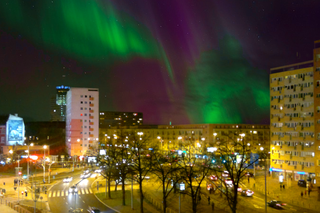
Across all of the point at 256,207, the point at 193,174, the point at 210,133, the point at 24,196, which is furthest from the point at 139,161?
the point at 210,133

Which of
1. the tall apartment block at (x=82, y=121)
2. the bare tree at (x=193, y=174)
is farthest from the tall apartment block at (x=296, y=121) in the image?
the tall apartment block at (x=82, y=121)

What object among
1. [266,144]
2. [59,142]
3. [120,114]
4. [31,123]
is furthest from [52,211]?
[120,114]

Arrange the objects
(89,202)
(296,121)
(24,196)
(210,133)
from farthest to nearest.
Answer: (210,133) < (296,121) < (24,196) < (89,202)

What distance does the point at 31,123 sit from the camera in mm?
135250

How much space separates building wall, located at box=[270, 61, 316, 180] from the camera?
5234cm

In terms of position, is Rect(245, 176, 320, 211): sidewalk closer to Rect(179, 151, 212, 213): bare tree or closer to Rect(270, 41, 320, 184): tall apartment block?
Rect(270, 41, 320, 184): tall apartment block

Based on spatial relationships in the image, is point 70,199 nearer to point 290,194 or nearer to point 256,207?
point 256,207

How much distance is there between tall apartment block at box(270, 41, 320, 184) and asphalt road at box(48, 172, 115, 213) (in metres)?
32.2

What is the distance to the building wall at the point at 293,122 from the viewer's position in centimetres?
5234

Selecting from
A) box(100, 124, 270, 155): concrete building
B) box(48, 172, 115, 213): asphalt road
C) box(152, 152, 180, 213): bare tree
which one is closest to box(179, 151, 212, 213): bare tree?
box(152, 152, 180, 213): bare tree

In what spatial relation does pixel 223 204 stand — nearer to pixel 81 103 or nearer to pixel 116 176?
pixel 116 176

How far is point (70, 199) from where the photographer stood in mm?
36531

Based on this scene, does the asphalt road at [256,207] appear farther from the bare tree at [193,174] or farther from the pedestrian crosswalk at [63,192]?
the pedestrian crosswalk at [63,192]

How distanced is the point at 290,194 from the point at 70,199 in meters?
29.7
